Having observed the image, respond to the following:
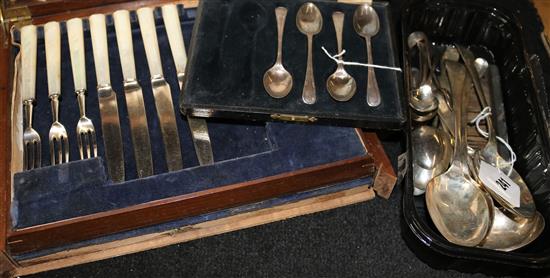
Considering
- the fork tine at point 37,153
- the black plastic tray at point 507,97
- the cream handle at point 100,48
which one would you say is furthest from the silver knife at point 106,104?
the black plastic tray at point 507,97

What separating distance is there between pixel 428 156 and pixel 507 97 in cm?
23

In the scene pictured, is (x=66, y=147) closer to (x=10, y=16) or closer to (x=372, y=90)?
(x=10, y=16)

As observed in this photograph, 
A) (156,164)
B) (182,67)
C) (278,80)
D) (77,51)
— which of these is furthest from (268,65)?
(77,51)

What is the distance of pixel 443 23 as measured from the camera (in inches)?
43.8

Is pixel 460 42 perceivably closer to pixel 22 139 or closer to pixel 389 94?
pixel 389 94

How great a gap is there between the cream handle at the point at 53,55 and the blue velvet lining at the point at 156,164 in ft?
0.10

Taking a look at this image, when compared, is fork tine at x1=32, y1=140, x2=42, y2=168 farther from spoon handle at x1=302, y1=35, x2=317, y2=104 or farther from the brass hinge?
spoon handle at x1=302, y1=35, x2=317, y2=104

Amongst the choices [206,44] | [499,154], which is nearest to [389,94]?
[499,154]

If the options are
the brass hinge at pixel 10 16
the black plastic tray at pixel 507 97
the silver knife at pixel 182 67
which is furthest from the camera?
the brass hinge at pixel 10 16

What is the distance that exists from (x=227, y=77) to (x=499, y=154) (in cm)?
51

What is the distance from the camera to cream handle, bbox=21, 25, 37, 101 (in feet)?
3.17

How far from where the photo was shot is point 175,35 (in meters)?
1.02

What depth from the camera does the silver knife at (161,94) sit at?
903 millimetres

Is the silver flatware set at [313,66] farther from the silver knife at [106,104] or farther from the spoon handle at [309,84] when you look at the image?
the silver knife at [106,104]
